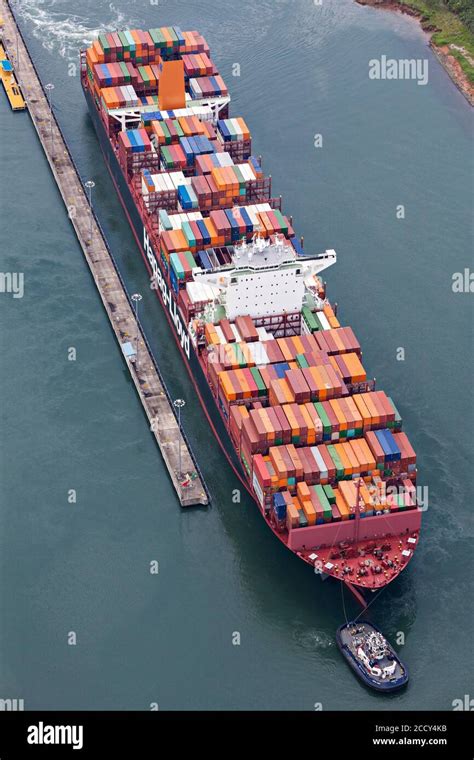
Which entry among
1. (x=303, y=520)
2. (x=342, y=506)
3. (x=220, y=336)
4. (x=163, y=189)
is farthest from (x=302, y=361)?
(x=163, y=189)

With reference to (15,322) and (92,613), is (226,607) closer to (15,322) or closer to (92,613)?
(92,613)

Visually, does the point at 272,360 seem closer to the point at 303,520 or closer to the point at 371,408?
the point at 371,408

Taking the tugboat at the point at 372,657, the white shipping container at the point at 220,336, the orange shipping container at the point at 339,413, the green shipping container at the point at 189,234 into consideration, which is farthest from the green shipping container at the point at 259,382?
the tugboat at the point at 372,657

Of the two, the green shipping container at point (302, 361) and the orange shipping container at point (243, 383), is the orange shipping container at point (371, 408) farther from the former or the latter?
the orange shipping container at point (243, 383)
